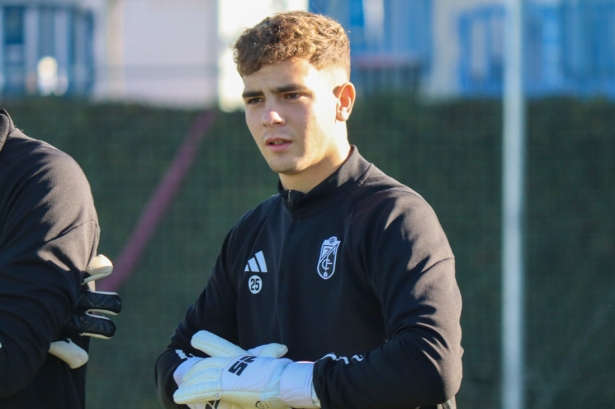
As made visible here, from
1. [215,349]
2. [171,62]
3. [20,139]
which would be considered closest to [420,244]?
[215,349]

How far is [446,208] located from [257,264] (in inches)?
154

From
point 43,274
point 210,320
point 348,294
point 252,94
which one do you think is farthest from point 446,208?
point 43,274

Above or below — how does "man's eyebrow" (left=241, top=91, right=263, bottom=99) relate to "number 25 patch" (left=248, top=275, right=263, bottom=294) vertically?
above

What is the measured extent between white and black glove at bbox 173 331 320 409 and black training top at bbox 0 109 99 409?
370 mm

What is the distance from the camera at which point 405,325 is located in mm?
2049

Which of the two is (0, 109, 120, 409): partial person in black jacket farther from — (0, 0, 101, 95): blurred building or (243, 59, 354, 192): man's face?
(0, 0, 101, 95): blurred building

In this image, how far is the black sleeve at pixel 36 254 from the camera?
2150 millimetres

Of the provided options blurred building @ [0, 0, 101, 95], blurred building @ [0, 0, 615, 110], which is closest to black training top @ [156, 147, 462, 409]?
blurred building @ [0, 0, 615, 110]

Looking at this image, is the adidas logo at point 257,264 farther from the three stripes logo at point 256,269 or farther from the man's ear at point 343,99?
the man's ear at point 343,99

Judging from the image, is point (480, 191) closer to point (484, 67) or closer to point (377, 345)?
point (484, 67)

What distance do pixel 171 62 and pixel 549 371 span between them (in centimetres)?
748

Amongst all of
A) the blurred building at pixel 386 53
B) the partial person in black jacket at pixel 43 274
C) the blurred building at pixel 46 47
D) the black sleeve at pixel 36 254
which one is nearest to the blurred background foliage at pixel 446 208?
the blurred building at pixel 386 53

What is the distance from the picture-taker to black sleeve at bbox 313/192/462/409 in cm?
202

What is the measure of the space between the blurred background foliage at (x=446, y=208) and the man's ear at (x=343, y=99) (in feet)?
12.6
